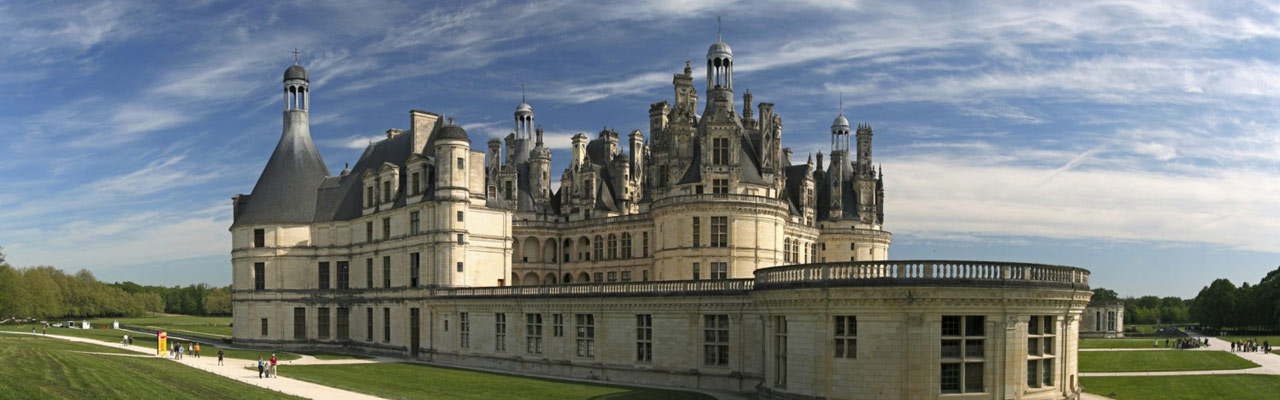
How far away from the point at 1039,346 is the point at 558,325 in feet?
74.5

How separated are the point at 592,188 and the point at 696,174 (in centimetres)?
1637

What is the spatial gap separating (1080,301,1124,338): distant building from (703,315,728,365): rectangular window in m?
83.8

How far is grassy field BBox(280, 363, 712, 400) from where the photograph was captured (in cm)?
3447

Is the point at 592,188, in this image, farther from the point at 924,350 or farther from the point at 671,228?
the point at 924,350

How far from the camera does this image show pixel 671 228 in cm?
5600

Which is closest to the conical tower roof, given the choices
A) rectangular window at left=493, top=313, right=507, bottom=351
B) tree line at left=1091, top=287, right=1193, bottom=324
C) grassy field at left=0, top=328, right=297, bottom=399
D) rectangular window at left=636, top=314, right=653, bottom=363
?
rectangular window at left=493, top=313, right=507, bottom=351

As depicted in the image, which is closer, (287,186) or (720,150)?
(720,150)

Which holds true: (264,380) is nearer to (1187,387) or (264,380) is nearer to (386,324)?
(386,324)

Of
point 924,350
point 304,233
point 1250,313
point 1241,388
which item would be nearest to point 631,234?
point 304,233

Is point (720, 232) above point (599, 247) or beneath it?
above

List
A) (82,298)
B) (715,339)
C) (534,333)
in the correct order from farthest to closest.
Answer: (82,298)
(534,333)
(715,339)

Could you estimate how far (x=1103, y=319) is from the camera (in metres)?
108

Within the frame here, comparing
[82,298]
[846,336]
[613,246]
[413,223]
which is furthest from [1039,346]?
[82,298]

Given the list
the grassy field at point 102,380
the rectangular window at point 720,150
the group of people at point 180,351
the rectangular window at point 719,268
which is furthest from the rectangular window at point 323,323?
the rectangular window at point 720,150
